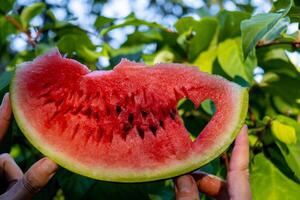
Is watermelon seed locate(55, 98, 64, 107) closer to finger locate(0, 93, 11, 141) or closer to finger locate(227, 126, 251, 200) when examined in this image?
finger locate(0, 93, 11, 141)

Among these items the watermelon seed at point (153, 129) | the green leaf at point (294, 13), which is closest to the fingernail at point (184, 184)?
the watermelon seed at point (153, 129)

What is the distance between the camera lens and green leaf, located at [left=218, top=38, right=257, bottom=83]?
101 centimetres

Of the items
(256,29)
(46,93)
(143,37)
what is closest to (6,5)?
(143,37)

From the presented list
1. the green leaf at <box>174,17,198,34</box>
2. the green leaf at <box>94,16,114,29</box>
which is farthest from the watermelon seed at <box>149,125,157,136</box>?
the green leaf at <box>94,16,114,29</box>

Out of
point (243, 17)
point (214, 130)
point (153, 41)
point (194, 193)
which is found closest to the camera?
point (194, 193)

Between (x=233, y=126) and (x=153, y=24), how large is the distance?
0.50 meters

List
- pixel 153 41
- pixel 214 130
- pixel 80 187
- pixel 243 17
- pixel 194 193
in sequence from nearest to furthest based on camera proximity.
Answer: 1. pixel 194 193
2. pixel 214 130
3. pixel 80 187
4. pixel 243 17
5. pixel 153 41

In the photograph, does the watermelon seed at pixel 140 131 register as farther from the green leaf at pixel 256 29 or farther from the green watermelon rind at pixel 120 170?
the green leaf at pixel 256 29

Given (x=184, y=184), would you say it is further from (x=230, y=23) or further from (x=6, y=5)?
(x=6, y=5)

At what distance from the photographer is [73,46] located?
1.18m

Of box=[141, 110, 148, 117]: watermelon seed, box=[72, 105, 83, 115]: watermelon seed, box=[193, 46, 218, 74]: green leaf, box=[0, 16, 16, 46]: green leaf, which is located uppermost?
box=[72, 105, 83, 115]: watermelon seed

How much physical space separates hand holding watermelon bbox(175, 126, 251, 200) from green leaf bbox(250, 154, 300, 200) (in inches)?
7.7

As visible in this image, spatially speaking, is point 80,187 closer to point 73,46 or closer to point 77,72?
point 77,72

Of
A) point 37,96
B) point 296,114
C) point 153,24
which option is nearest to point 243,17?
point 153,24
